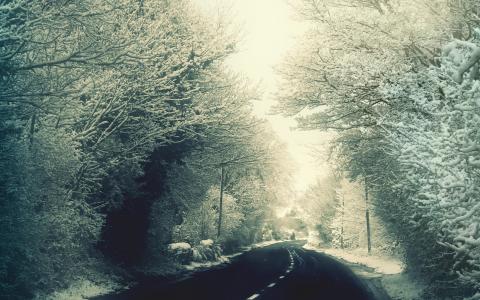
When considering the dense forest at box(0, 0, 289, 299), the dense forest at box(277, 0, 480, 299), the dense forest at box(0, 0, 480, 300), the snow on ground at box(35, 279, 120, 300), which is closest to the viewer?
the dense forest at box(277, 0, 480, 299)

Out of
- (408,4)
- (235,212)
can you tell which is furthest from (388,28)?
(235,212)

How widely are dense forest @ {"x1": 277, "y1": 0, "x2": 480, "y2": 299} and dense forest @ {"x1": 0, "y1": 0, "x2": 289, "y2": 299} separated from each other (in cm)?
375

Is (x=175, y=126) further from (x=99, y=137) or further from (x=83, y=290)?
(x=83, y=290)

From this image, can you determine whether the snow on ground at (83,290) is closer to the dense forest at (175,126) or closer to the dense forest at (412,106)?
the dense forest at (175,126)

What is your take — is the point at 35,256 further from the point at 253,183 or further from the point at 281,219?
the point at 281,219

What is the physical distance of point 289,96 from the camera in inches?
467

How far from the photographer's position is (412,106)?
8602mm

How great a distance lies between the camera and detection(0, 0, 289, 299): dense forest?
24.1 ft

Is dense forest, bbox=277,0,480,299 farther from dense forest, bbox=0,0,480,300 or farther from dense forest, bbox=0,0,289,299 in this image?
dense forest, bbox=0,0,289,299

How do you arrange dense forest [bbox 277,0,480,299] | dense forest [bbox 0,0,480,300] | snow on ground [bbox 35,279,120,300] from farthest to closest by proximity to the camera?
snow on ground [bbox 35,279,120,300] → dense forest [bbox 0,0,480,300] → dense forest [bbox 277,0,480,299]

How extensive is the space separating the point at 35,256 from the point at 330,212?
149 feet

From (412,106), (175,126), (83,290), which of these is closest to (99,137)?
(175,126)

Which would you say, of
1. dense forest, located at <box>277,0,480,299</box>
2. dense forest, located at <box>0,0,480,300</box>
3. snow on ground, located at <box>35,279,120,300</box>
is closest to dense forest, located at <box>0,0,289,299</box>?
dense forest, located at <box>0,0,480,300</box>

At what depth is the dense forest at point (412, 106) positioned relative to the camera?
5207 millimetres
